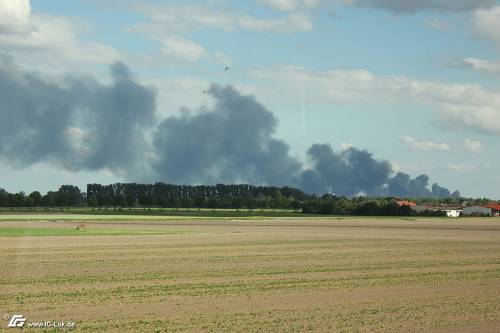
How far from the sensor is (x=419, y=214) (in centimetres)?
17325

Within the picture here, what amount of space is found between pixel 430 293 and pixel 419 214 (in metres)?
146

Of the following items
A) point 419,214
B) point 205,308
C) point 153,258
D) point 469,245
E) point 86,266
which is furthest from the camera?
point 419,214

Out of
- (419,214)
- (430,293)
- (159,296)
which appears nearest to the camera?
(159,296)

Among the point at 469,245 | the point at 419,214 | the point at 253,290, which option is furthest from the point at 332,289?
the point at 419,214

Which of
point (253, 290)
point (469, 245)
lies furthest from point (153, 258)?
point (469, 245)

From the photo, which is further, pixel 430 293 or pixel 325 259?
pixel 325 259

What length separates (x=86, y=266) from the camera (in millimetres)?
40281

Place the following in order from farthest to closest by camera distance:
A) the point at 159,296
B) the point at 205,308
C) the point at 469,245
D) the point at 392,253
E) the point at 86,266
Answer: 1. the point at 469,245
2. the point at 392,253
3. the point at 86,266
4. the point at 159,296
5. the point at 205,308

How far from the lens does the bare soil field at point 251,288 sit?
23.7 m

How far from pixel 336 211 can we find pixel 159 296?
167919mm

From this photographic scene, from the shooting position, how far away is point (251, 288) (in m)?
31.3

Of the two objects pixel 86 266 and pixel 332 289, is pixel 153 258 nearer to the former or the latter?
pixel 86 266

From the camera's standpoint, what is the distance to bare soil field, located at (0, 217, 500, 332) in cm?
2369

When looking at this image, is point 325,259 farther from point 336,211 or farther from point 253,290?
point 336,211
